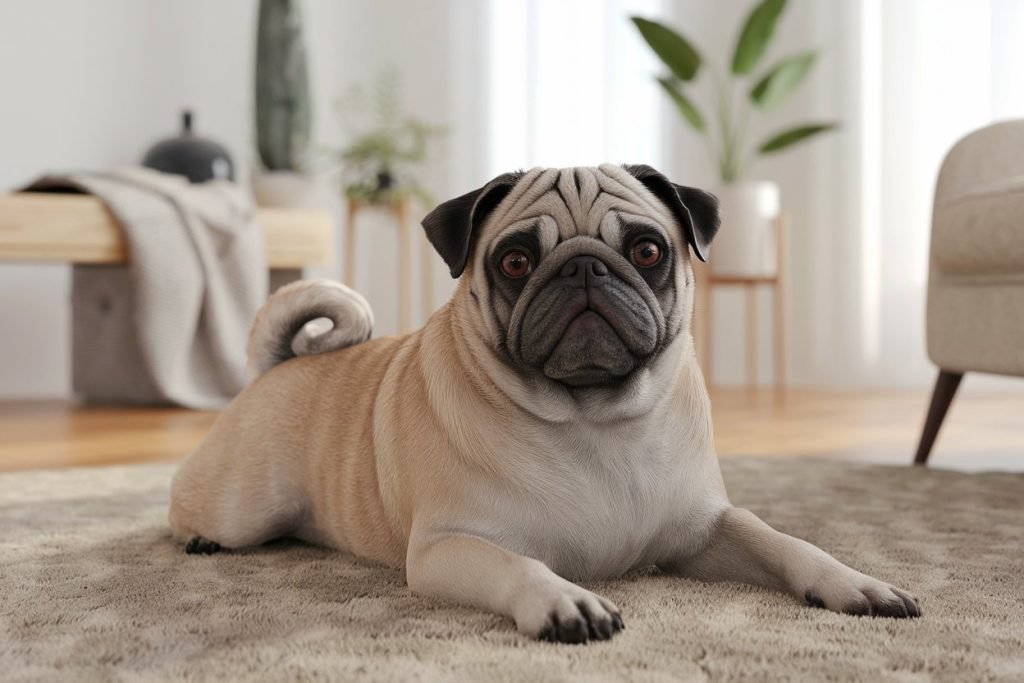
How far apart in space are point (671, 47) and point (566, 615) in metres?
4.11

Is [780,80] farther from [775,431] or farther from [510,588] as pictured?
[510,588]

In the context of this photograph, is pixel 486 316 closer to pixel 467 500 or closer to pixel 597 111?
pixel 467 500

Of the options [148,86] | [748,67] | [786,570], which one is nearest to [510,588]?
[786,570]

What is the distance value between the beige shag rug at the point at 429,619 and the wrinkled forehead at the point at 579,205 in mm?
456

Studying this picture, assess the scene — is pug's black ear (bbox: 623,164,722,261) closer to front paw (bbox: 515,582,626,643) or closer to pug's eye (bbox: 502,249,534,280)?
pug's eye (bbox: 502,249,534,280)

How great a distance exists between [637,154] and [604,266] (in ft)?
15.4

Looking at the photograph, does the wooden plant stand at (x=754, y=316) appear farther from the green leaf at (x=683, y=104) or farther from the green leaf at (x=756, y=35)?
the green leaf at (x=756, y=35)

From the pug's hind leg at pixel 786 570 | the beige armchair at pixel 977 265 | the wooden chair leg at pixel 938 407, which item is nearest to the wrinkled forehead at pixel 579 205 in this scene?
the pug's hind leg at pixel 786 570

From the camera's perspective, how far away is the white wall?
529cm

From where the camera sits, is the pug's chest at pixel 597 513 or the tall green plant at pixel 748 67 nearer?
the pug's chest at pixel 597 513

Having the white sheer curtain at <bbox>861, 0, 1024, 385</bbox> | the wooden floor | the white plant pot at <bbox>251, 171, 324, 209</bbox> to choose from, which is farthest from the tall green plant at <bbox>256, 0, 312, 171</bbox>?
the white sheer curtain at <bbox>861, 0, 1024, 385</bbox>

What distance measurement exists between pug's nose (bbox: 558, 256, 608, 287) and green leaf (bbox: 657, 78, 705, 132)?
3.88m

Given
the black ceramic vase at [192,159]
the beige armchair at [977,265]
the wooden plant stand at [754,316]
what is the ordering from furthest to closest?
the wooden plant stand at [754,316] < the black ceramic vase at [192,159] < the beige armchair at [977,265]

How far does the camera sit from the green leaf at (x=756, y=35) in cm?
491
